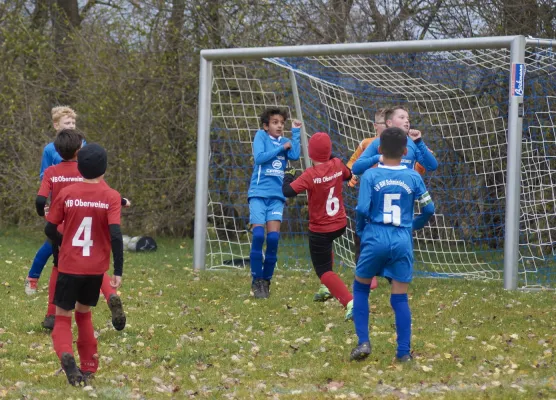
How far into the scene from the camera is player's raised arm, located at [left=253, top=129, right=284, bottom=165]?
945 cm

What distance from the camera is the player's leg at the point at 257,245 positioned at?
9.45m

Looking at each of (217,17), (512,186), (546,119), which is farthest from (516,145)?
(217,17)

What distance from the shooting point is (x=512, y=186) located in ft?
31.1

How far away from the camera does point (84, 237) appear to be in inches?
237

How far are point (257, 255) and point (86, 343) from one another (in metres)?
3.49

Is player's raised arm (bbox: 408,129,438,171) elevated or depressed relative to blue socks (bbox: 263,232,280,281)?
elevated

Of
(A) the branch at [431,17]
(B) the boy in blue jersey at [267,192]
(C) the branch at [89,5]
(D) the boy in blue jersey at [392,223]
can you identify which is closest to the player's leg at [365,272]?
(D) the boy in blue jersey at [392,223]

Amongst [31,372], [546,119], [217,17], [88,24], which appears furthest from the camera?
[88,24]

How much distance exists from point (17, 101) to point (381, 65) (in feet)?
26.5

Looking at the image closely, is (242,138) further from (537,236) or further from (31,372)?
(31,372)

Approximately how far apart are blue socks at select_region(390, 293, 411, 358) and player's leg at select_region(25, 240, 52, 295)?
4311 millimetres

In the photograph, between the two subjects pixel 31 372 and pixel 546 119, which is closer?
pixel 31 372

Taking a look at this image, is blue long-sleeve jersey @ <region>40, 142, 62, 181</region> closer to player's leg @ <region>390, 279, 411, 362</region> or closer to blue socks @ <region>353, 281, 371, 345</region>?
blue socks @ <region>353, 281, 371, 345</region>

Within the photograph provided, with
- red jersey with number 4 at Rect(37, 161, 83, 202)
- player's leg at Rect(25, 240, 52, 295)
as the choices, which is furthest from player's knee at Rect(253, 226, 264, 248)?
red jersey with number 4 at Rect(37, 161, 83, 202)
